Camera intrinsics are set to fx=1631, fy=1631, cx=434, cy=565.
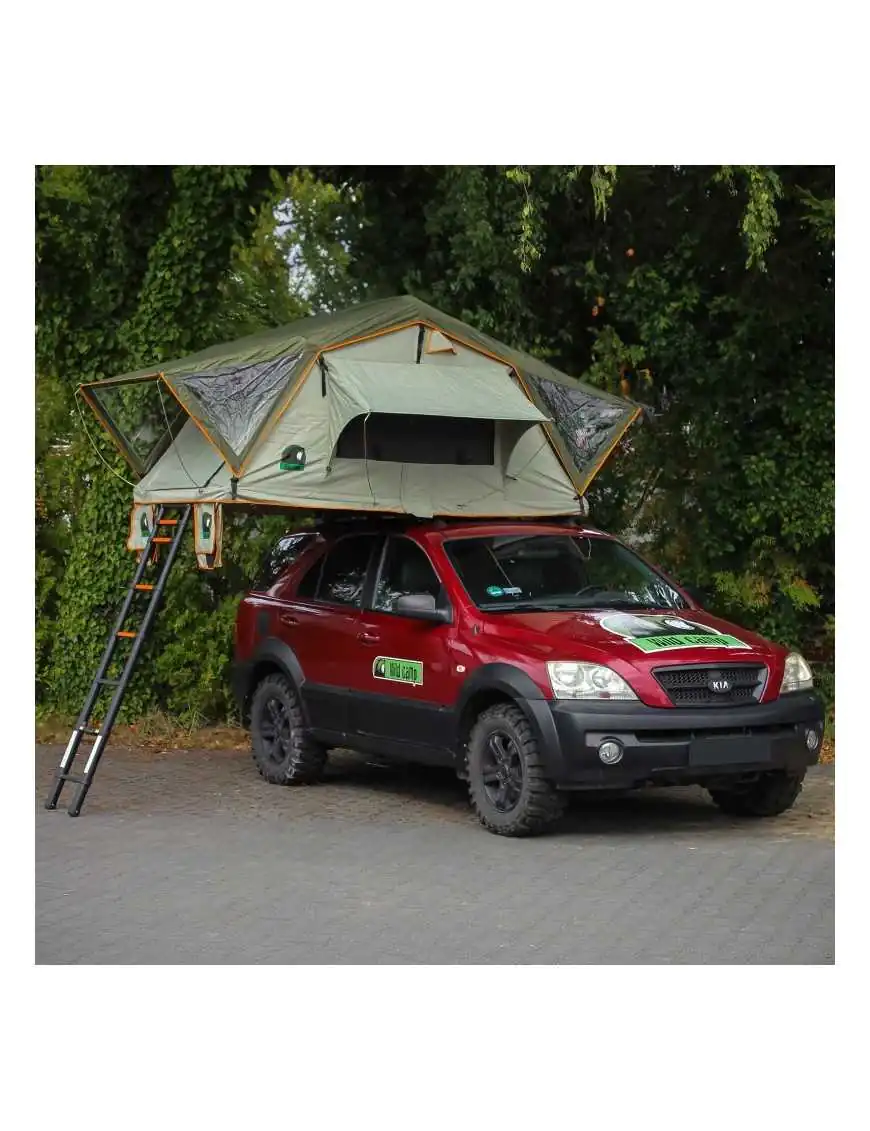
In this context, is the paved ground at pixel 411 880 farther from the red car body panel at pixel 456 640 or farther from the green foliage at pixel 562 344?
the green foliage at pixel 562 344

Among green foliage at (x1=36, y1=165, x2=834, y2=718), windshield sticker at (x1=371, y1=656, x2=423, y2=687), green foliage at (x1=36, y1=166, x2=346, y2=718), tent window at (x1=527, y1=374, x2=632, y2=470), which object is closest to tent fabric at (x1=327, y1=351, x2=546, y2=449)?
tent window at (x1=527, y1=374, x2=632, y2=470)

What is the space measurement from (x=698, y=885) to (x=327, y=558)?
414cm

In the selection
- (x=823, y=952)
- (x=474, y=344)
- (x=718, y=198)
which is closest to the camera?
(x=823, y=952)

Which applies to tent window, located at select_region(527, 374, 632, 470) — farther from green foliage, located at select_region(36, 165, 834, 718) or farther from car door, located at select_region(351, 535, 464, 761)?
green foliage, located at select_region(36, 165, 834, 718)

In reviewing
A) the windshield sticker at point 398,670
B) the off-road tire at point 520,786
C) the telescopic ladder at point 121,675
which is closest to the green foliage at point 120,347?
the telescopic ladder at point 121,675

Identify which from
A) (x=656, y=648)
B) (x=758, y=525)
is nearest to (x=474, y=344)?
(x=656, y=648)

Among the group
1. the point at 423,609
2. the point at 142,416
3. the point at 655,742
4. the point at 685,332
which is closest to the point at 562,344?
the point at 685,332

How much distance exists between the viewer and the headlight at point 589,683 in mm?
9039

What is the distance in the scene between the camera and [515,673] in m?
9.29

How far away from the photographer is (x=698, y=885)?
27.2ft

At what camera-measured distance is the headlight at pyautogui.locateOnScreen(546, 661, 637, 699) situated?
904 cm

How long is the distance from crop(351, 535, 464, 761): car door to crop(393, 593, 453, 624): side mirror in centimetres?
6

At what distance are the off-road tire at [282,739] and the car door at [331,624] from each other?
208 millimetres

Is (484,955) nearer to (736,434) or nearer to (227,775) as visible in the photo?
(227,775)
